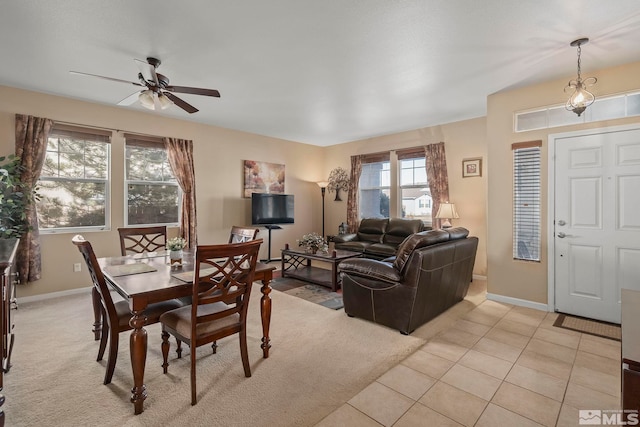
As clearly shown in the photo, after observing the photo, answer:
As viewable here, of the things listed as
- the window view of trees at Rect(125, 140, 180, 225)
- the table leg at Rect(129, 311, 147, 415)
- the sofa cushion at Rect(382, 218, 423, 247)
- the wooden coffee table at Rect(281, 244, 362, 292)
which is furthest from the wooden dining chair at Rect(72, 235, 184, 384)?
the sofa cushion at Rect(382, 218, 423, 247)

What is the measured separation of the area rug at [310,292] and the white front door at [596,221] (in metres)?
2.61

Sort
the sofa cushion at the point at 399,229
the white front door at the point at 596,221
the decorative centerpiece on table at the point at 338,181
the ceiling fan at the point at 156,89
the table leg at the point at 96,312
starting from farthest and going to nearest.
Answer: the decorative centerpiece on table at the point at 338,181, the sofa cushion at the point at 399,229, the white front door at the point at 596,221, the ceiling fan at the point at 156,89, the table leg at the point at 96,312

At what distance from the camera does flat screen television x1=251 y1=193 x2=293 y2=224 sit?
6.04 m

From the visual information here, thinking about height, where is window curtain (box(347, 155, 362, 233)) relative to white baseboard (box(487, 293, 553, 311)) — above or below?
above

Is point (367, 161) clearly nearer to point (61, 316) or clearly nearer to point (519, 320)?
point (519, 320)

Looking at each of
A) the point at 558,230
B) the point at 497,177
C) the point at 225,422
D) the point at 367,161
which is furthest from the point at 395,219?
the point at 225,422

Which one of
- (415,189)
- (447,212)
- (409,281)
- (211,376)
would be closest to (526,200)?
(447,212)

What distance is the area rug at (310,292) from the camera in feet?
12.7

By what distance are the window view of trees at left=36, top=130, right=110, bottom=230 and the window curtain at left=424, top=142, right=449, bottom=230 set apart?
5333 mm

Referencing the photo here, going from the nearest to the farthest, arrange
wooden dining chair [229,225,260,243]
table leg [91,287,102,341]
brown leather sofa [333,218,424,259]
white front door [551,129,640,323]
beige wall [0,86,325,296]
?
1. table leg [91,287,102,341]
2. white front door [551,129,640,323]
3. wooden dining chair [229,225,260,243]
4. beige wall [0,86,325,296]
5. brown leather sofa [333,218,424,259]

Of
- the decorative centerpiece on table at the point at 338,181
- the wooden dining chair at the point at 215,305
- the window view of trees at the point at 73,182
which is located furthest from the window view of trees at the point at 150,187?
the decorative centerpiece on table at the point at 338,181

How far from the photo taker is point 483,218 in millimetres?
5105

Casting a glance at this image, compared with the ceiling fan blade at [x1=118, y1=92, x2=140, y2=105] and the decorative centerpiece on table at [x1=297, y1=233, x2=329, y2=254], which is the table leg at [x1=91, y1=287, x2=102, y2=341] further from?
the decorative centerpiece on table at [x1=297, y1=233, x2=329, y2=254]

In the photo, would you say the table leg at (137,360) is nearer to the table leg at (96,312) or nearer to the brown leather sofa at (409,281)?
the table leg at (96,312)
